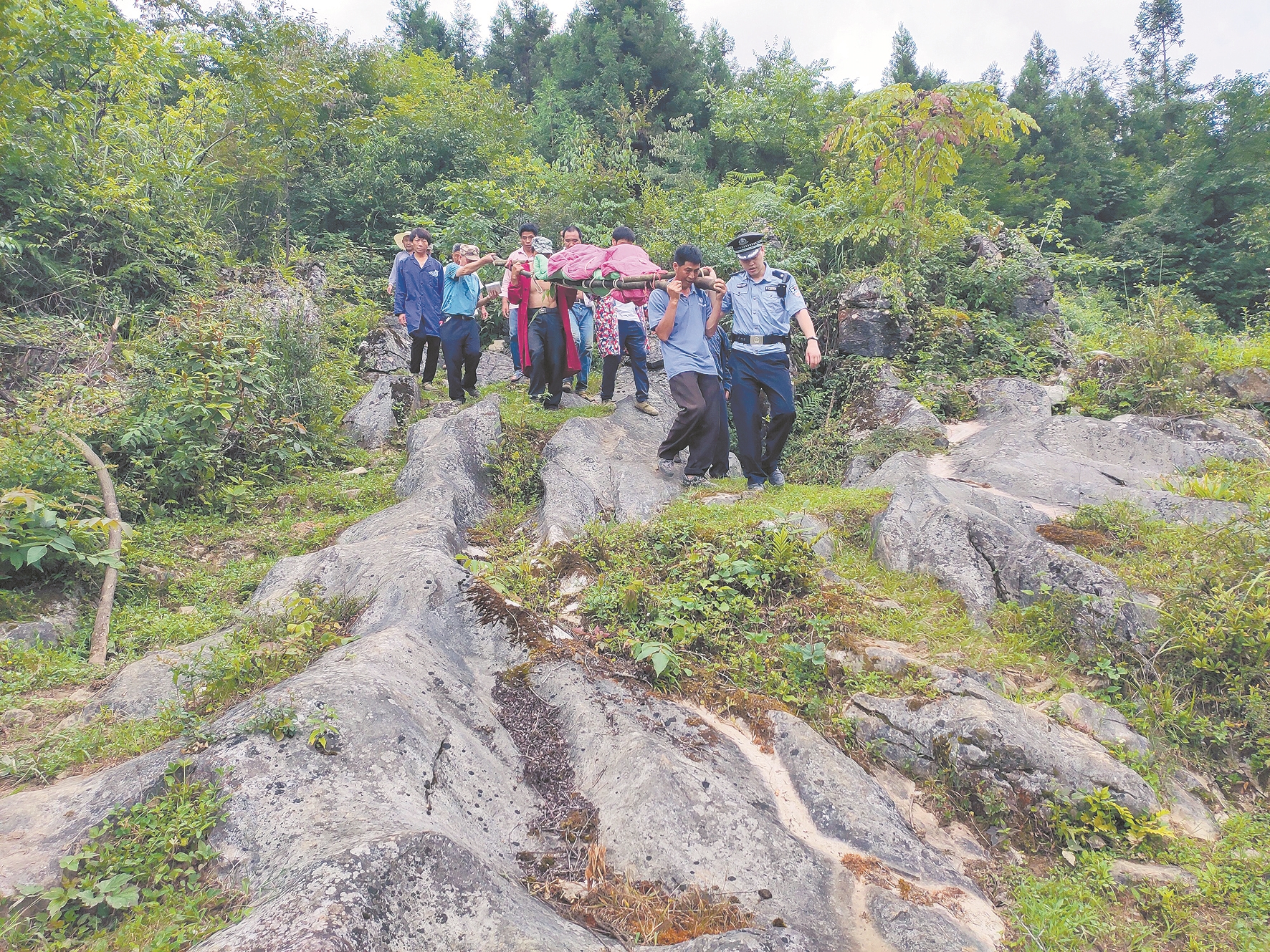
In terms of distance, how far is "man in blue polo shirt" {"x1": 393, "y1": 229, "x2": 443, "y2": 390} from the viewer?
9539 mm

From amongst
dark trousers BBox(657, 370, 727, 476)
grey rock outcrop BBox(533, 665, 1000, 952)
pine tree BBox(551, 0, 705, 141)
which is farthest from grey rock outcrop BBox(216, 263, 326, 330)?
pine tree BBox(551, 0, 705, 141)

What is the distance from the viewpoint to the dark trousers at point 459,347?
9383mm

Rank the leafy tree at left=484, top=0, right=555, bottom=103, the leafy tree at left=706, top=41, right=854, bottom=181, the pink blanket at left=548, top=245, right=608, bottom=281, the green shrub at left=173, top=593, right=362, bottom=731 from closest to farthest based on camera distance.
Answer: the green shrub at left=173, top=593, right=362, bottom=731, the pink blanket at left=548, top=245, right=608, bottom=281, the leafy tree at left=706, top=41, right=854, bottom=181, the leafy tree at left=484, top=0, right=555, bottom=103

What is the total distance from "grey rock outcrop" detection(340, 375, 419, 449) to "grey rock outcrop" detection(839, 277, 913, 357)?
6.40 m

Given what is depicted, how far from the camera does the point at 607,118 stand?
25.4m

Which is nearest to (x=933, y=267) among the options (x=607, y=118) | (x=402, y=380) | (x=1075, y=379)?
(x=1075, y=379)

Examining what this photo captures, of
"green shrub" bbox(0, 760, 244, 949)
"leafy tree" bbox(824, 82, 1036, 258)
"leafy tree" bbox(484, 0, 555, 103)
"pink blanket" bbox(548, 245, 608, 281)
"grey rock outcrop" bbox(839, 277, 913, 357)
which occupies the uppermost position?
"leafy tree" bbox(484, 0, 555, 103)

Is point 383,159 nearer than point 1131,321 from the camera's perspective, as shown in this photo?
No

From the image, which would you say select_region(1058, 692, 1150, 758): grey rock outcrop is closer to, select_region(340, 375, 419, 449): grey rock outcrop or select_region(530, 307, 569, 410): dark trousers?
select_region(530, 307, 569, 410): dark trousers

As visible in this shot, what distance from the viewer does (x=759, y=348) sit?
7.04 meters

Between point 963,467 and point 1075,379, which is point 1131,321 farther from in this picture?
point 963,467

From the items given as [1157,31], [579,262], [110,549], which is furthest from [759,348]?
[1157,31]

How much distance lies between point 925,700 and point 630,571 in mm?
2165

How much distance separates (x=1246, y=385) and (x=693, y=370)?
7.58 metres
